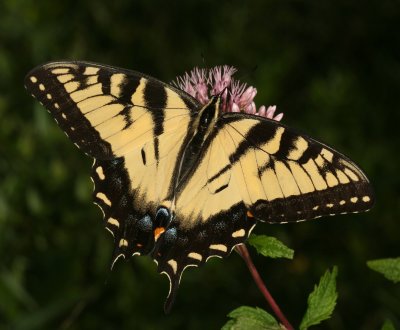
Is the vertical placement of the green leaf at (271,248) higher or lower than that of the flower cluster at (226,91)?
lower

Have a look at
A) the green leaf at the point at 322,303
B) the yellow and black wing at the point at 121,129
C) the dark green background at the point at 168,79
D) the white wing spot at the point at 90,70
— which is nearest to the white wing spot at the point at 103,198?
the yellow and black wing at the point at 121,129

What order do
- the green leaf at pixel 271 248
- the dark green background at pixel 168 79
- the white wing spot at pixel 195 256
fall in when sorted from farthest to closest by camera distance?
the dark green background at pixel 168 79 < the white wing spot at pixel 195 256 < the green leaf at pixel 271 248

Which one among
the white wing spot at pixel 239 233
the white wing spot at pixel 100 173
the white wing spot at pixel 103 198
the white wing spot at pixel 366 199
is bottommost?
the white wing spot at pixel 366 199

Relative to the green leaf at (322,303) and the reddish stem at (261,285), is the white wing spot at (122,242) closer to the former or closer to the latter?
the reddish stem at (261,285)

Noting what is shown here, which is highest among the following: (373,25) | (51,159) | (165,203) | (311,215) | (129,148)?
(373,25)

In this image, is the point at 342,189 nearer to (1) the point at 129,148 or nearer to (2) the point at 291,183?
(2) the point at 291,183

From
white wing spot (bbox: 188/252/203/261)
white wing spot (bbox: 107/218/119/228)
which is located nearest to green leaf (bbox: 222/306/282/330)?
white wing spot (bbox: 188/252/203/261)

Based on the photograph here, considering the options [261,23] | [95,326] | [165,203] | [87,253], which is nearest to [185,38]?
[261,23]

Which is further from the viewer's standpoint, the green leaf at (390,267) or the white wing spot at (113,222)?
the white wing spot at (113,222)
